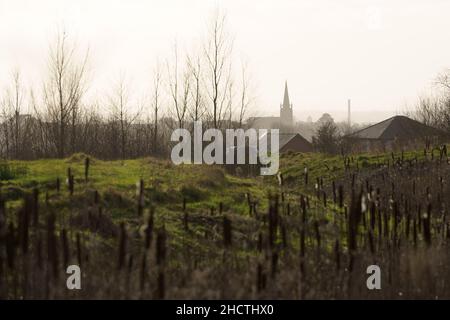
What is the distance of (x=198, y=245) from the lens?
295 inches

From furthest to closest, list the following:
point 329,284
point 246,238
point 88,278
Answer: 1. point 246,238
2. point 329,284
3. point 88,278

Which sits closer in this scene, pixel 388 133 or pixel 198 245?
pixel 198 245

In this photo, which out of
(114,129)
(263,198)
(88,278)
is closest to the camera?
(88,278)

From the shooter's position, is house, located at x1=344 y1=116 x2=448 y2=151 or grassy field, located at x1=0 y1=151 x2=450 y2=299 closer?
grassy field, located at x1=0 y1=151 x2=450 y2=299

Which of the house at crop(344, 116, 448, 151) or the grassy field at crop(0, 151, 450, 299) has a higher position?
the house at crop(344, 116, 448, 151)

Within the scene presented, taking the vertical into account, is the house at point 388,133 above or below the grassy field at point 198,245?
above

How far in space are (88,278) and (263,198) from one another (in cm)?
688

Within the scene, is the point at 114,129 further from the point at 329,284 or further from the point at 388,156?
the point at 329,284

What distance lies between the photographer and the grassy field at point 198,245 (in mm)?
4754

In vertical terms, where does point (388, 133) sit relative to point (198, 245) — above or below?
above

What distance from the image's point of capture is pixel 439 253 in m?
6.10

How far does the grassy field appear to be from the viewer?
15.6 ft

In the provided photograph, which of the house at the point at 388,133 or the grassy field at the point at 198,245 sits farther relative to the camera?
the house at the point at 388,133
